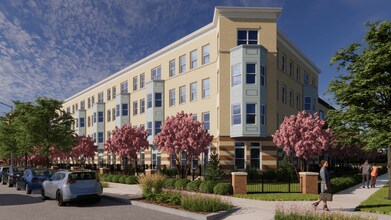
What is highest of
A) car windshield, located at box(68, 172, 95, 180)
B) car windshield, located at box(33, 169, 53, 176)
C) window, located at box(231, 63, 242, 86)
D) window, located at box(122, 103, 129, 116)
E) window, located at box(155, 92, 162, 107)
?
window, located at box(231, 63, 242, 86)

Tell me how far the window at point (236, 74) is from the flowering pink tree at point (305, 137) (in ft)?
21.3

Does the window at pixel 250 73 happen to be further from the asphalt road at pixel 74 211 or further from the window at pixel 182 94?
the asphalt road at pixel 74 211

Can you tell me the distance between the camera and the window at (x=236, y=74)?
29734 millimetres

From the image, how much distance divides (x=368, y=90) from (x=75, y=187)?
14590 millimetres

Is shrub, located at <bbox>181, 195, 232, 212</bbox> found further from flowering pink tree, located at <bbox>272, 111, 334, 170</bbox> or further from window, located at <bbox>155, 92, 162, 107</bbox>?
window, located at <bbox>155, 92, 162, 107</bbox>

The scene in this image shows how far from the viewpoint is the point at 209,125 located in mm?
33719

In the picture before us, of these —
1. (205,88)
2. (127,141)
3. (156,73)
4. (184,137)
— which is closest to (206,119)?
(205,88)

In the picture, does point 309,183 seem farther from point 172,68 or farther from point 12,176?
point 172,68

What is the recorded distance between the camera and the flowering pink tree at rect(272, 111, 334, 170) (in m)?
23.7

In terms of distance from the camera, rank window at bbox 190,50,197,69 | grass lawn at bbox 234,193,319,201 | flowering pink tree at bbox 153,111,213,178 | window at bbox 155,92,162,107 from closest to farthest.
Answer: grass lawn at bbox 234,193,319,201, flowering pink tree at bbox 153,111,213,178, window at bbox 190,50,197,69, window at bbox 155,92,162,107

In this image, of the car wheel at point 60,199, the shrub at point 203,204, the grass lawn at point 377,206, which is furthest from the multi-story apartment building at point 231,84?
the car wheel at point 60,199

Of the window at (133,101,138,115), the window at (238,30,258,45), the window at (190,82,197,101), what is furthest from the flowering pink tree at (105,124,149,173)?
the window at (133,101,138,115)

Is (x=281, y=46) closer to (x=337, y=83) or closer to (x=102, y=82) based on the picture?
(x=337, y=83)

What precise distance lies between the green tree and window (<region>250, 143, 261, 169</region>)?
459 inches
